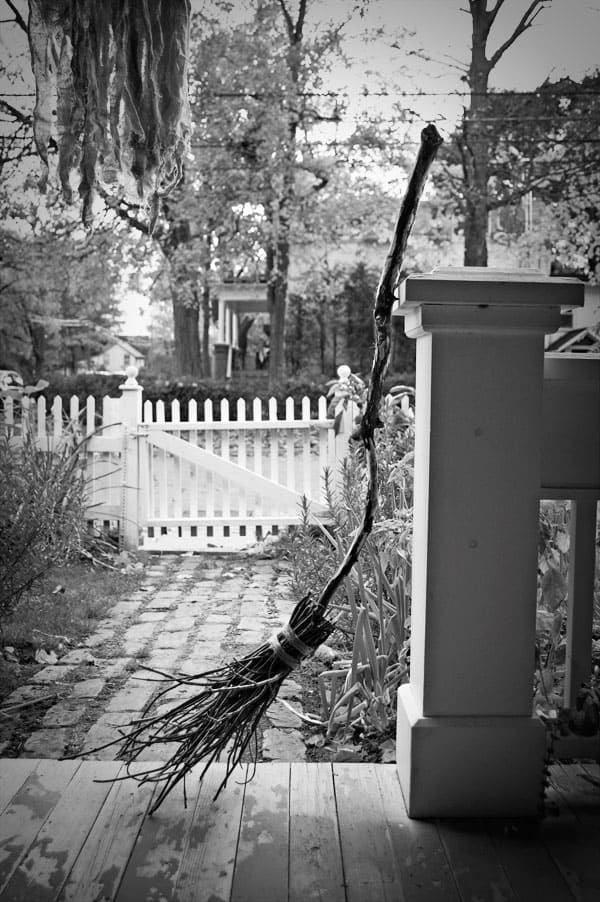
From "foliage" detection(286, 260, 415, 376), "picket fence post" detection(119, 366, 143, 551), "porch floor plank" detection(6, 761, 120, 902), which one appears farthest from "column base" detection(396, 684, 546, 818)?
"foliage" detection(286, 260, 415, 376)

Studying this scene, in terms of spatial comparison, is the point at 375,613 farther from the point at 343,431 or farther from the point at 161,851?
the point at 343,431

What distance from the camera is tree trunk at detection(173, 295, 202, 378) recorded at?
37.6 feet

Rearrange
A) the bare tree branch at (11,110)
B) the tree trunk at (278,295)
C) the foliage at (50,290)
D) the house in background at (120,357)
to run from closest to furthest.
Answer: the bare tree branch at (11,110), the foliage at (50,290), the tree trunk at (278,295), the house in background at (120,357)

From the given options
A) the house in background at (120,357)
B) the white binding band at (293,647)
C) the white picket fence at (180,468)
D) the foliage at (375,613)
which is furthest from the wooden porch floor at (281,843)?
the house in background at (120,357)

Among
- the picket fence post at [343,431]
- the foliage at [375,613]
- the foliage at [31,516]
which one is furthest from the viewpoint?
the picket fence post at [343,431]

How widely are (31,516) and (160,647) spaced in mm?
723

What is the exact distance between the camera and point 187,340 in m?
11.7

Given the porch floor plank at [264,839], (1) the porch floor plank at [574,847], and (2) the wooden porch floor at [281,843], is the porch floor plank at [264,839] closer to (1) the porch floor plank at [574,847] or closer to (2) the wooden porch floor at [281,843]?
(2) the wooden porch floor at [281,843]

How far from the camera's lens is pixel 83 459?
4555 mm

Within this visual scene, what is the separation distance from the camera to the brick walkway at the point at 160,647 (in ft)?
7.50

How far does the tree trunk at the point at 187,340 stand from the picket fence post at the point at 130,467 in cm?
635

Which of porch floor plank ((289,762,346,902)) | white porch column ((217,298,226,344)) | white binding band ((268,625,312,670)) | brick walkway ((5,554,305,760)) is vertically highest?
white porch column ((217,298,226,344))

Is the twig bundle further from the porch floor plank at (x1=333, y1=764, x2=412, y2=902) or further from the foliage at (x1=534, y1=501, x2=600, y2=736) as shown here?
the foliage at (x1=534, y1=501, x2=600, y2=736)

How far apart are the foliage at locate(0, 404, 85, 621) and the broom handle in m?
1.82
